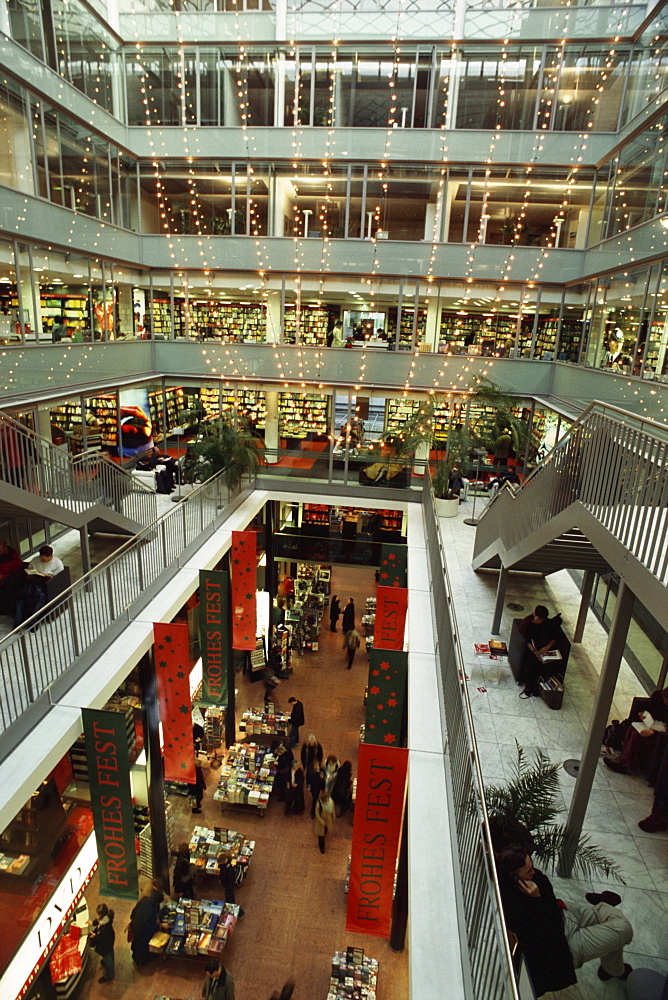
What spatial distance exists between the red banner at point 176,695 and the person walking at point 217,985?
2264 mm

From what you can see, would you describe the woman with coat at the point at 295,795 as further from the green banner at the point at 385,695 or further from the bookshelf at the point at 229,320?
the bookshelf at the point at 229,320

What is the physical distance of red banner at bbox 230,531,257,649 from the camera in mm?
11320

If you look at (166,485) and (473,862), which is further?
(166,485)

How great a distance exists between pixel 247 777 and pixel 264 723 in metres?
1.58

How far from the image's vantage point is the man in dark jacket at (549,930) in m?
4.04

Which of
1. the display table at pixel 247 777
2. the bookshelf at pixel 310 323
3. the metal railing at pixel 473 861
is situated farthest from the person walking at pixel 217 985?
the bookshelf at pixel 310 323

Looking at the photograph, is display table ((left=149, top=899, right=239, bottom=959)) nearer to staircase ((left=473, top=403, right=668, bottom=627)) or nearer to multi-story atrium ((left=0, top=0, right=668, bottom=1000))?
multi-story atrium ((left=0, top=0, right=668, bottom=1000))

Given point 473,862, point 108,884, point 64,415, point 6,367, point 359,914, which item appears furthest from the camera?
point 64,415

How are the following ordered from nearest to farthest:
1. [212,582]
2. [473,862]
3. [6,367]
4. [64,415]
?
[473,862]
[212,582]
[6,367]
[64,415]

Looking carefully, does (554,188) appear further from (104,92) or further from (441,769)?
(441,769)

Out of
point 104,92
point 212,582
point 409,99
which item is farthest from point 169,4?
point 212,582

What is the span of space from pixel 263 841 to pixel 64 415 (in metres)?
9.79

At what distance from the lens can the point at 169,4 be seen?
15062mm

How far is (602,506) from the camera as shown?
553 cm
